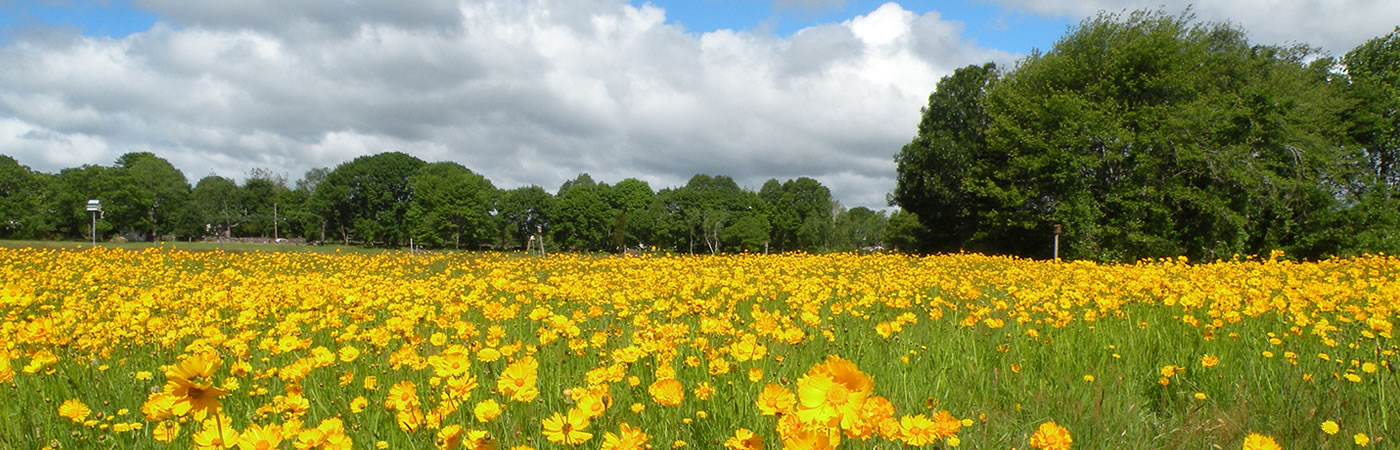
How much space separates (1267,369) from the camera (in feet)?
10.2

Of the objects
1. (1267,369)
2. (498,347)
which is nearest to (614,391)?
(498,347)

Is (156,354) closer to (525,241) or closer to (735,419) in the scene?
(735,419)

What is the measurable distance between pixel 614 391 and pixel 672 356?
0.85ft

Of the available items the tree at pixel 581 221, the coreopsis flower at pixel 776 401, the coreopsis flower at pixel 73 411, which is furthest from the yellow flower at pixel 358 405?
the tree at pixel 581 221

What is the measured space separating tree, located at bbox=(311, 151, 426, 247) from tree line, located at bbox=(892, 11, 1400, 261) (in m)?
46.6

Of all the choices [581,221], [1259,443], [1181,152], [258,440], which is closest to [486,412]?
[258,440]

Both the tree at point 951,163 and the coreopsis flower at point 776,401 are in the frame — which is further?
the tree at point 951,163

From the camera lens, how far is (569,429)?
1.69 meters

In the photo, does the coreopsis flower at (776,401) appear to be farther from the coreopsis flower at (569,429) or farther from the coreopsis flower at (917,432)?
the coreopsis flower at (569,429)

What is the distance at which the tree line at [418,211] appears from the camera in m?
50.9

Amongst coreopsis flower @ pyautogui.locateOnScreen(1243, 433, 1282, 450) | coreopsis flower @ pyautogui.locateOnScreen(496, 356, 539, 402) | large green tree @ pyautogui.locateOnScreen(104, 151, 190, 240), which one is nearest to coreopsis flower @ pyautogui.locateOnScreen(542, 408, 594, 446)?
coreopsis flower @ pyautogui.locateOnScreen(496, 356, 539, 402)

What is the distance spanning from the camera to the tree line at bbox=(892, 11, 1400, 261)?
17.6m

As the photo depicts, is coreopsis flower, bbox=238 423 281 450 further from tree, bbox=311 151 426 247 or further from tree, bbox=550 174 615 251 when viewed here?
tree, bbox=311 151 426 247

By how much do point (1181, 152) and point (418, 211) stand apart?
155 feet
